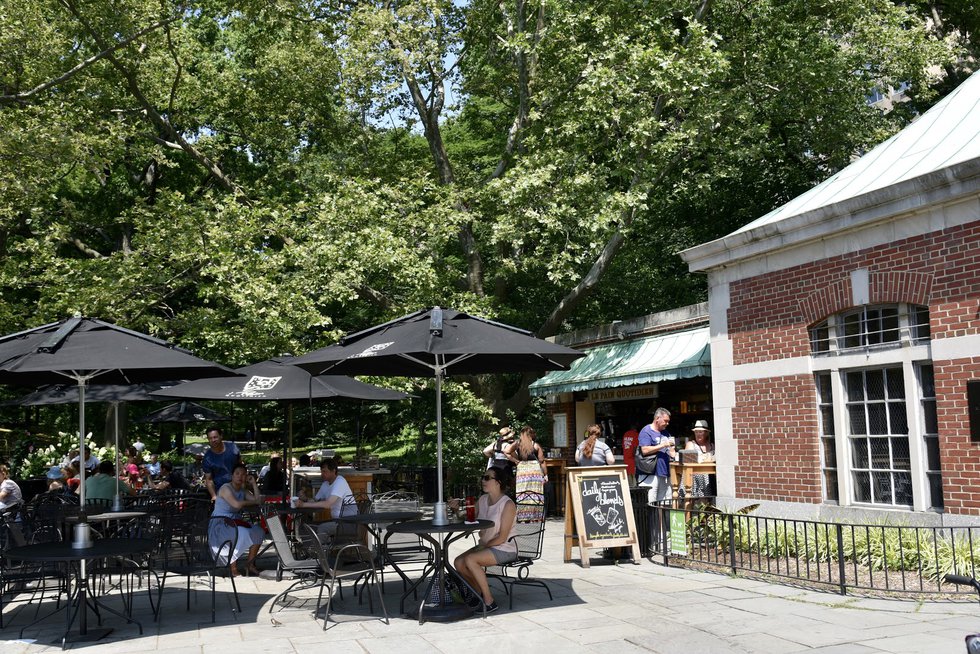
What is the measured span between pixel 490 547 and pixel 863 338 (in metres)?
5.79

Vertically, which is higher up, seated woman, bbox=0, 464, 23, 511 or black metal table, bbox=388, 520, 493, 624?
seated woman, bbox=0, 464, 23, 511

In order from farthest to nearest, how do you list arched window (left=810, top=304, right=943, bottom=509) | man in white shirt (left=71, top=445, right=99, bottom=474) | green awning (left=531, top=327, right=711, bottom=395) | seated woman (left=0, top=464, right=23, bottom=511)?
1. man in white shirt (left=71, top=445, right=99, bottom=474)
2. green awning (left=531, top=327, right=711, bottom=395)
3. seated woman (left=0, top=464, right=23, bottom=511)
4. arched window (left=810, top=304, right=943, bottom=509)

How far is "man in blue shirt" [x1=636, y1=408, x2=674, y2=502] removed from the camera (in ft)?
41.6

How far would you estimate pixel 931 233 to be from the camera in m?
10.5

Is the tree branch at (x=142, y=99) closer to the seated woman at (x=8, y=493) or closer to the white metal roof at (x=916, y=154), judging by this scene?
the seated woman at (x=8, y=493)

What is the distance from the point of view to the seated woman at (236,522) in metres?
10.3

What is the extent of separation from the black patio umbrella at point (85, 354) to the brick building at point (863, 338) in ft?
24.1

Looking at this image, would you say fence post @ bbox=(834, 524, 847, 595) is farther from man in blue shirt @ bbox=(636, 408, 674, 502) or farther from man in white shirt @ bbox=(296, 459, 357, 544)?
man in white shirt @ bbox=(296, 459, 357, 544)

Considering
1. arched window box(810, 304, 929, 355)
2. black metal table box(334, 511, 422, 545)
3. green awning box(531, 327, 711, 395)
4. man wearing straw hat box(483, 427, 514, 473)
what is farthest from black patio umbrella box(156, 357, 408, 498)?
arched window box(810, 304, 929, 355)

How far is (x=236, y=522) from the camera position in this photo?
10.4m

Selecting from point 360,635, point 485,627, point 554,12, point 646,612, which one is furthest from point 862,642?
point 554,12

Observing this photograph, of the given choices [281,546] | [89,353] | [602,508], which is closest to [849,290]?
[602,508]

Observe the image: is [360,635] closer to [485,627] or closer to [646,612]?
[485,627]

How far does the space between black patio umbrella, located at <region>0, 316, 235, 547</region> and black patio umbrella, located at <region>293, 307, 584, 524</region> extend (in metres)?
1.27
